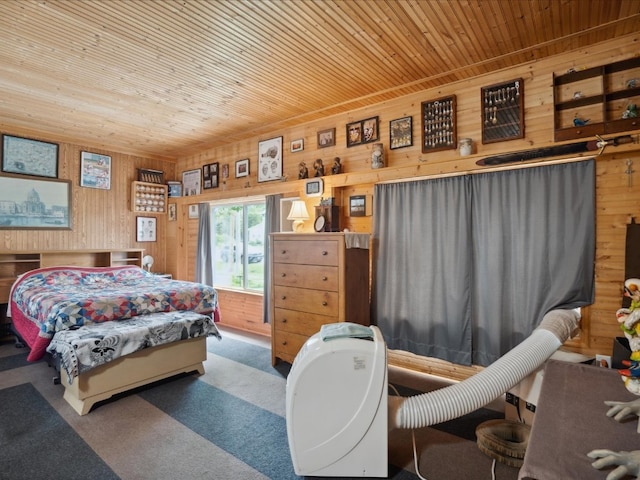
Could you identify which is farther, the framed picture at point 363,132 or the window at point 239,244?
the window at point 239,244

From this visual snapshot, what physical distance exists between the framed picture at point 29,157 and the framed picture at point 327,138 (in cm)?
377

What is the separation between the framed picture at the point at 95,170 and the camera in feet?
16.8

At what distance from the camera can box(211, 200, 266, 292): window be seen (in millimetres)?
5191

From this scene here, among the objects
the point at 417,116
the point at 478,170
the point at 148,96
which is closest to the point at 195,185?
the point at 148,96

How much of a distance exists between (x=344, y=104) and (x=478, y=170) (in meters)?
1.60

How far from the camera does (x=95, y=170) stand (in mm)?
5258

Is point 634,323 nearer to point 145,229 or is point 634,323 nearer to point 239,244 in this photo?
point 239,244

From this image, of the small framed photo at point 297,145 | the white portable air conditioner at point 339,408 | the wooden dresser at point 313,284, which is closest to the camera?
the white portable air conditioner at point 339,408

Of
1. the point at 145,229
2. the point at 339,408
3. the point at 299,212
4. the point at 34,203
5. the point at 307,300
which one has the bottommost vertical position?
the point at 339,408

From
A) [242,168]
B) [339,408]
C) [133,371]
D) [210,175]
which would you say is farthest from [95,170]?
[339,408]

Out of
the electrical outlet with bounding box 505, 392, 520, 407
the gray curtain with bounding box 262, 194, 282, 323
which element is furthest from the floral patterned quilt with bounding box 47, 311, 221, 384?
the electrical outlet with bounding box 505, 392, 520, 407

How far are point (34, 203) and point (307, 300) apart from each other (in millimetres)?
4115

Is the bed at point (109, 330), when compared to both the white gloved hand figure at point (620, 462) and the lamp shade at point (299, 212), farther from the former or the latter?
the white gloved hand figure at point (620, 462)

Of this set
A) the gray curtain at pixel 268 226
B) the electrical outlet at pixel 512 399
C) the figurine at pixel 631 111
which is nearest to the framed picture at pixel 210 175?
the gray curtain at pixel 268 226
